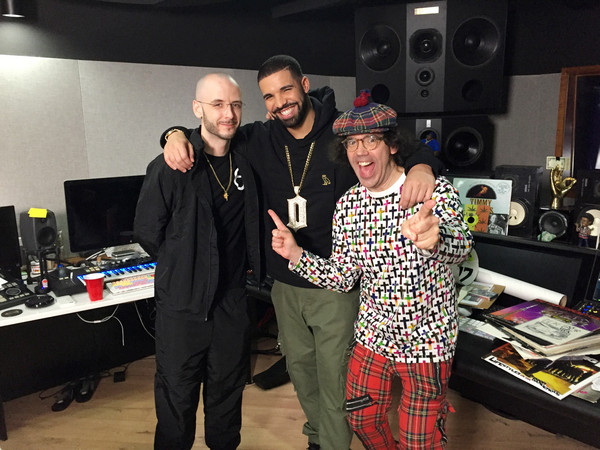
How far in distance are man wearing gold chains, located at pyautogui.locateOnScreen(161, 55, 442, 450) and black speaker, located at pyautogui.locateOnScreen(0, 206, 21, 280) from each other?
113cm

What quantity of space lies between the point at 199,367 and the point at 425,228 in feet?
3.57

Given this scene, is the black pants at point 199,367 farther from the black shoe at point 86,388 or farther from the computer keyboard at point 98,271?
the black shoe at point 86,388

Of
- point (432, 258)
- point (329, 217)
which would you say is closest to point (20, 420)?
point (329, 217)

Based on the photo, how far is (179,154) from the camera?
165 centimetres

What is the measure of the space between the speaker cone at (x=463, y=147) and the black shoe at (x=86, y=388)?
2.35 metres

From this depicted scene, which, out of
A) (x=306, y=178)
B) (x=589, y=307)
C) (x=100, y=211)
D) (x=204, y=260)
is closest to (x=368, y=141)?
(x=306, y=178)

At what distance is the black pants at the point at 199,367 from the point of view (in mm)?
1823

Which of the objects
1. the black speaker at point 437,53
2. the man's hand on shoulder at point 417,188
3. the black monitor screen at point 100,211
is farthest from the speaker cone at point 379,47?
the black monitor screen at point 100,211

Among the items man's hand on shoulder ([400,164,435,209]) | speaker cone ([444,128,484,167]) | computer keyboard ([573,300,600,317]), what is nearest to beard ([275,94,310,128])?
man's hand on shoulder ([400,164,435,209])

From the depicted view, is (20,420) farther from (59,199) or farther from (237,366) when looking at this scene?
(237,366)

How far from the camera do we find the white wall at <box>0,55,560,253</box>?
2.57 m

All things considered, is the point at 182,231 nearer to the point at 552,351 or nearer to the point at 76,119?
the point at 552,351

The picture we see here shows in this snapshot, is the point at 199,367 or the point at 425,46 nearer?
the point at 199,367

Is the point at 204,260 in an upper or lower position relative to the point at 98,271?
upper
